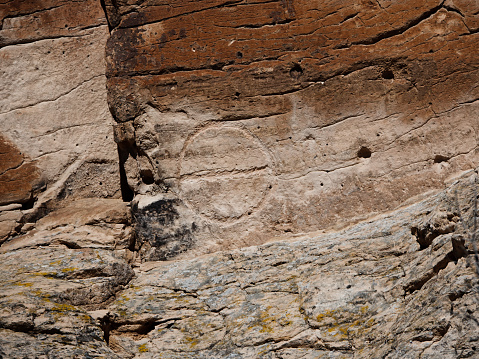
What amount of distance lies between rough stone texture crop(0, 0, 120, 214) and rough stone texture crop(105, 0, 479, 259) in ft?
2.10

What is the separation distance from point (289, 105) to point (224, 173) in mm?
816

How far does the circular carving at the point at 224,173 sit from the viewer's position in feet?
16.8

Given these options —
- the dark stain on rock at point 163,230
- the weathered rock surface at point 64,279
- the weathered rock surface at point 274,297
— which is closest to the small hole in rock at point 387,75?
the weathered rock surface at point 274,297

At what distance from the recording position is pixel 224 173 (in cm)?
514

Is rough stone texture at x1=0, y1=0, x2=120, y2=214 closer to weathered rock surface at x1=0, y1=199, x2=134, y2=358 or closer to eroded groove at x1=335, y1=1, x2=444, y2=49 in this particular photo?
weathered rock surface at x1=0, y1=199, x2=134, y2=358

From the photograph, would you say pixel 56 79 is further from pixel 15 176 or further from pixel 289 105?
pixel 289 105

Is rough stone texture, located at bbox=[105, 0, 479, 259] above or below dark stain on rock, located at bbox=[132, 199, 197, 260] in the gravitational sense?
above

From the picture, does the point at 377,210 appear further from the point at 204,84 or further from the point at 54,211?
the point at 54,211

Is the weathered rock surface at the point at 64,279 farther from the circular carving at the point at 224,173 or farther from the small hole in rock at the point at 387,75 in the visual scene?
the small hole in rock at the point at 387,75

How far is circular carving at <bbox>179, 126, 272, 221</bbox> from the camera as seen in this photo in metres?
5.11

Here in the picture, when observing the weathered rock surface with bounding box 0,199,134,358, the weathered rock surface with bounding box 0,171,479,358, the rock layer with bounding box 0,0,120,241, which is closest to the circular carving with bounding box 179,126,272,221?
the weathered rock surface with bounding box 0,171,479,358

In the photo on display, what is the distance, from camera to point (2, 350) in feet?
12.1

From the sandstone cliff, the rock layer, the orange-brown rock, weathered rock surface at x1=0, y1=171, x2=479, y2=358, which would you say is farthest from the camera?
the rock layer

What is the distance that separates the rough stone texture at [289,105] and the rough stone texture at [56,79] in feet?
2.10
